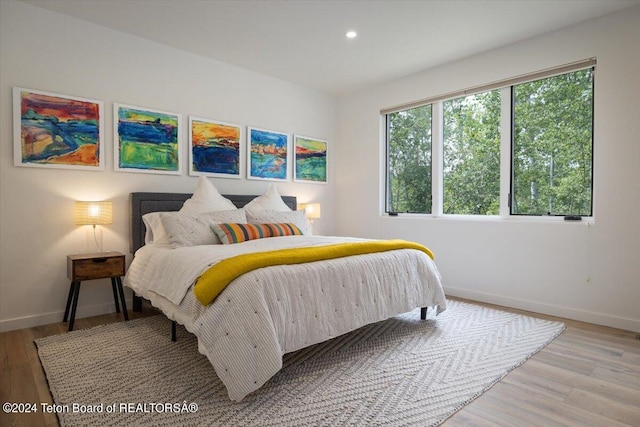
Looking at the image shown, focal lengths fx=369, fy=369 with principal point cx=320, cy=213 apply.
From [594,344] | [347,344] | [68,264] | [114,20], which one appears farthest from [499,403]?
[114,20]

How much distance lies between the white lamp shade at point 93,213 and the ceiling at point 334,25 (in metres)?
1.64

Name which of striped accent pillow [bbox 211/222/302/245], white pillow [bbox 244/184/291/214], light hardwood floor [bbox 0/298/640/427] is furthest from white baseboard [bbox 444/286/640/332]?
white pillow [bbox 244/184/291/214]

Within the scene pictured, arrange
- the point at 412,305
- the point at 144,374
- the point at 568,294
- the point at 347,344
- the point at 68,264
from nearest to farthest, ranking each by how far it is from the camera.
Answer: the point at 144,374 → the point at 347,344 → the point at 412,305 → the point at 68,264 → the point at 568,294

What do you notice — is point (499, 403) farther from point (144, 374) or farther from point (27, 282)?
point (27, 282)

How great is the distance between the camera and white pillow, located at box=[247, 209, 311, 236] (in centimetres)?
372

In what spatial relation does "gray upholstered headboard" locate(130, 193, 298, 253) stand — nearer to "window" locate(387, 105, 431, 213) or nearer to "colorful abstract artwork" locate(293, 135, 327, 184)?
"colorful abstract artwork" locate(293, 135, 327, 184)

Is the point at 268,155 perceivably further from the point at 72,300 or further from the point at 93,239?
the point at 72,300

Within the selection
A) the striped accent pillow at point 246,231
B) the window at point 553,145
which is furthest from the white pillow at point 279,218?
the window at point 553,145

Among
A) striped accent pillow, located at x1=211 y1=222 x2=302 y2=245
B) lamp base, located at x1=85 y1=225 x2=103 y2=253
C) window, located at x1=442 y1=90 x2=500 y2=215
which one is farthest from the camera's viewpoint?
window, located at x1=442 y1=90 x2=500 y2=215

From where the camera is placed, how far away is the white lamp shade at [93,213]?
3104 mm

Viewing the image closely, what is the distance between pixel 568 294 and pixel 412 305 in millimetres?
1596

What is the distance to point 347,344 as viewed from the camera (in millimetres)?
2650

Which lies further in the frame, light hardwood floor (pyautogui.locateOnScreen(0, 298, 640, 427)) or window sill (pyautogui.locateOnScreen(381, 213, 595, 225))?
window sill (pyautogui.locateOnScreen(381, 213, 595, 225))

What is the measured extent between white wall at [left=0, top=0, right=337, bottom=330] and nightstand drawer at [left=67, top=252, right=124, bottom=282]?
1.01 feet
